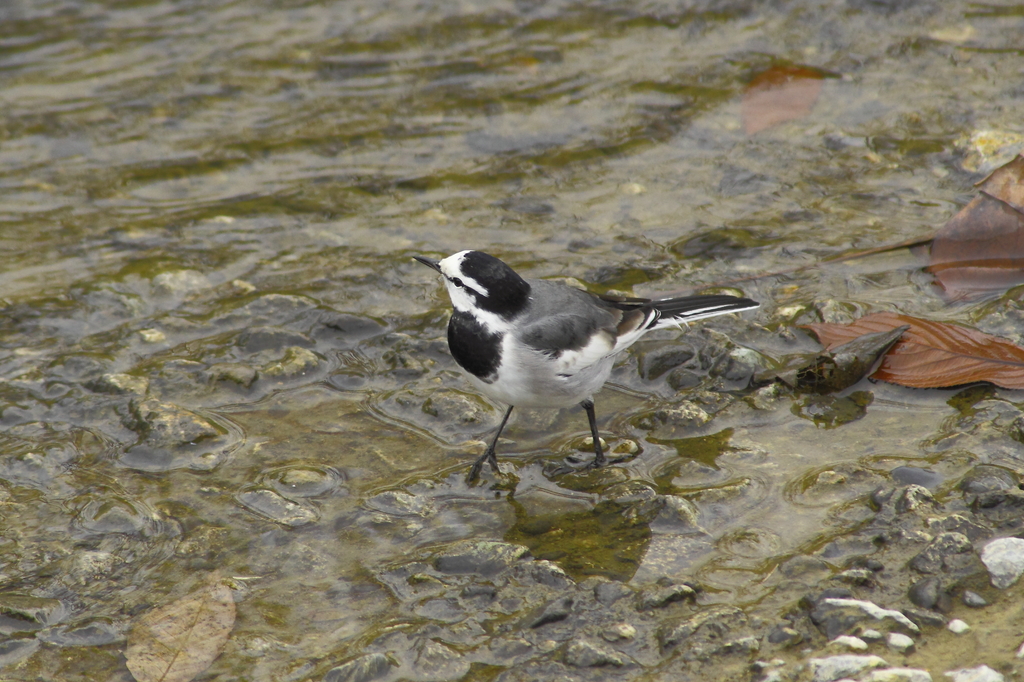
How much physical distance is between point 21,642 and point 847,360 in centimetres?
404

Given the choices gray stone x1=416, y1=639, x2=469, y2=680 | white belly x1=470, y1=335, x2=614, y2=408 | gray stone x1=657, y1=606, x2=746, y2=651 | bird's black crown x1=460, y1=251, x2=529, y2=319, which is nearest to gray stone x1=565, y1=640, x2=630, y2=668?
gray stone x1=657, y1=606, x2=746, y2=651

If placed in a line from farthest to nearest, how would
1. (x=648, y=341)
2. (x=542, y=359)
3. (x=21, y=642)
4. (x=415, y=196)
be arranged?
(x=415, y=196) < (x=648, y=341) < (x=542, y=359) < (x=21, y=642)

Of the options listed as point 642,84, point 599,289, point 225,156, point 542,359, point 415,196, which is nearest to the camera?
point 542,359

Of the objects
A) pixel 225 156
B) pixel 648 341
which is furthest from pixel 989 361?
pixel 225 156

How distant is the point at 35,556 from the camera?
431 centimetres

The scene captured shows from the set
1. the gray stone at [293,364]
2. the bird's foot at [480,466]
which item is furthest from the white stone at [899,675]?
the gray stone at [293,364]

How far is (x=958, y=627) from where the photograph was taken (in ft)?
11.2

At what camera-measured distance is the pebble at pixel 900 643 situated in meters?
3.34

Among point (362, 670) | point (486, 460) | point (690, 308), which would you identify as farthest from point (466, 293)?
point (362, 670)

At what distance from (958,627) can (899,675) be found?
382mm

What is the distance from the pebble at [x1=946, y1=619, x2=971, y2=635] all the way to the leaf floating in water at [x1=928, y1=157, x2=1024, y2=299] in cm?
275

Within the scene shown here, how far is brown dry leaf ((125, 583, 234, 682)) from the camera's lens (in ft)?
12.0

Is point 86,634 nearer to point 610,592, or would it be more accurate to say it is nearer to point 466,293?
point 610,592

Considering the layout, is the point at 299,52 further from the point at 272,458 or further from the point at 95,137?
the point at 272,458
